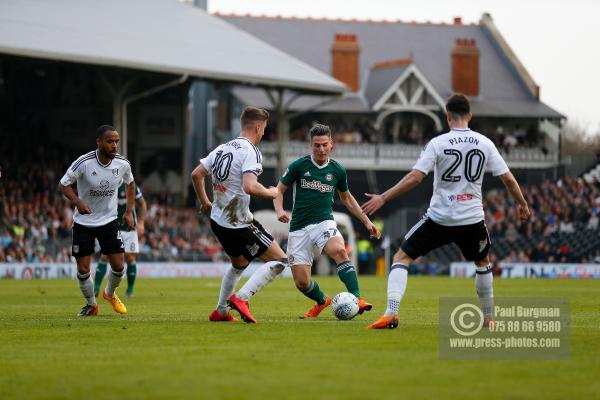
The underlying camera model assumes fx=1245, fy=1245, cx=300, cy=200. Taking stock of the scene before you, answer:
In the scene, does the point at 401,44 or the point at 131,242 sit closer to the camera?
the point at 131,242

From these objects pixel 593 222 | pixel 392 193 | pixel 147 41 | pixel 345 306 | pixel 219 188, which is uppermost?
pixel 147 41

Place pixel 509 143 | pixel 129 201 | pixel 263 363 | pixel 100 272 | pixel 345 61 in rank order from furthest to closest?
pixel 345 61 → pixel 509 143 → pixel 100 272 → pixel 129 201 → pixel 263 363

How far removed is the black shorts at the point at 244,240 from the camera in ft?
47.6

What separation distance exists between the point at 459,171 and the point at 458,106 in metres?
0.68

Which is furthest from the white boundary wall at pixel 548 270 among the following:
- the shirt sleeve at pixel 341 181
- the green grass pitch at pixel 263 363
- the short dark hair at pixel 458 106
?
the short dark hair at pixel 458 106

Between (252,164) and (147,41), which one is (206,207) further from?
(147,41)

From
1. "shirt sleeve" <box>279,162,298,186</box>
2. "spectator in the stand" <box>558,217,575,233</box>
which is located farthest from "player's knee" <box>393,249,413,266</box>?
→ "spectator in the stand" <box>558,217,575,233</box>

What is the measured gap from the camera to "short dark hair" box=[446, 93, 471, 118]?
510 inches

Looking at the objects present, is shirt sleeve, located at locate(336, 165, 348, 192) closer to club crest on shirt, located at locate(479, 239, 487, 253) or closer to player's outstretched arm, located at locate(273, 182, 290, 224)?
player's outstretched arm, located at locate(273, 182, 290, 224)

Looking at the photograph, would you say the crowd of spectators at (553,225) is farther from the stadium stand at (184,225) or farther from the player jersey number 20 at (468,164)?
the player jersey number 20 at (468,164)

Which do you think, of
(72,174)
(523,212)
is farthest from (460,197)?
(72,174)

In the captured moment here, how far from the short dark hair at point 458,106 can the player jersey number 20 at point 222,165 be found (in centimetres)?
276

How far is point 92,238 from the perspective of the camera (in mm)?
16500

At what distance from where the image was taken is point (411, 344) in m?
11.7
